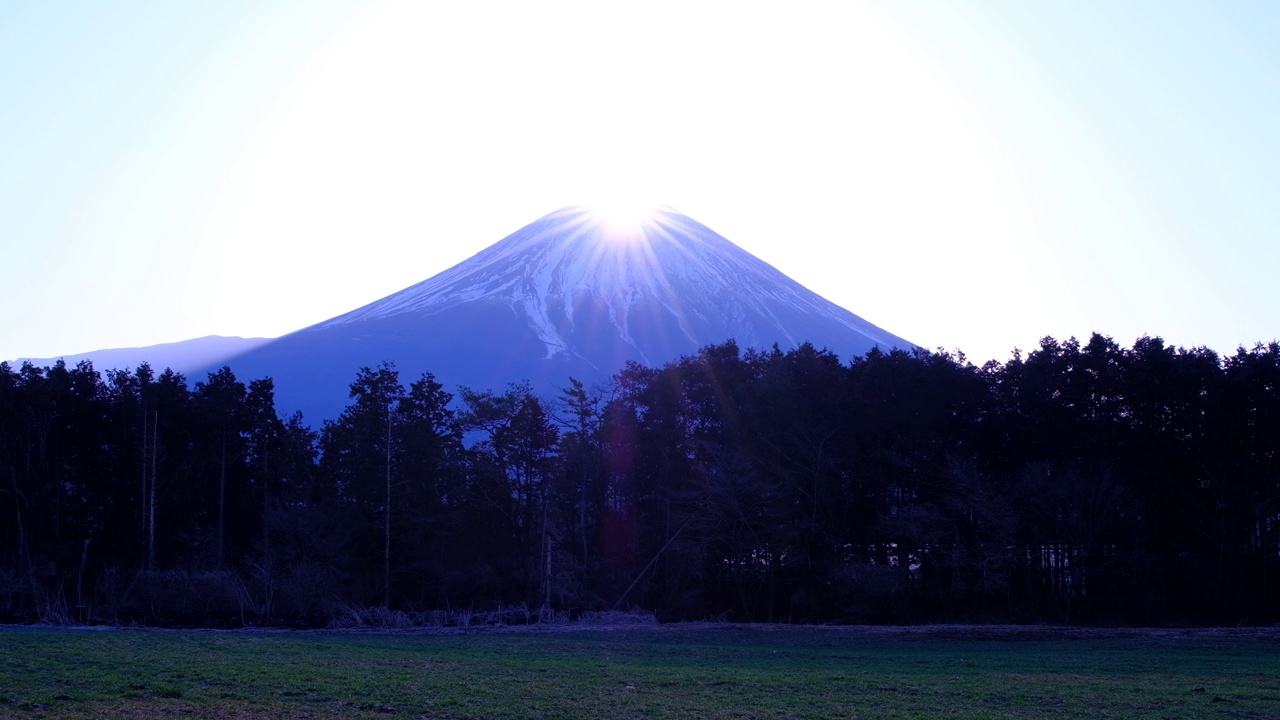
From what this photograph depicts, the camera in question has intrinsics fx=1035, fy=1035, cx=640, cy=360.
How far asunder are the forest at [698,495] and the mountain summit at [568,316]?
71.2 meters

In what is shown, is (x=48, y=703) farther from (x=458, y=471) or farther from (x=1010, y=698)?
(x=458, y=471)


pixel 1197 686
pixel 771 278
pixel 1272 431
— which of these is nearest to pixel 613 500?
pixel 1272 431

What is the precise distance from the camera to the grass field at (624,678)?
472 inches

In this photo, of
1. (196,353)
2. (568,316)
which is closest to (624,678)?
(568,316)

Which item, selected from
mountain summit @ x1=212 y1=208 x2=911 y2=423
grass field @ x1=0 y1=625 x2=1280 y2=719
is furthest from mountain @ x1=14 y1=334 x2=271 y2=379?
grass field @ x1=0 y1=625 x2=1280 y2=719

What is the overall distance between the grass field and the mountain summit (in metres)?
92.5

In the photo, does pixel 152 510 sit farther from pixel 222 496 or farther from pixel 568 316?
pixel 568 316

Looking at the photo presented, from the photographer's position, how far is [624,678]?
15555 mm

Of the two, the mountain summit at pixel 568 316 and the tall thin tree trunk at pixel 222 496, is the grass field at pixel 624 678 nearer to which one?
the tall thin tree trunk at pixel 222 496

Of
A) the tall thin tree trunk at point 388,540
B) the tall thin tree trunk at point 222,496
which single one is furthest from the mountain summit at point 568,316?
the tall thin tree trunk at point 388,540

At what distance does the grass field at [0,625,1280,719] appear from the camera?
12.0 m

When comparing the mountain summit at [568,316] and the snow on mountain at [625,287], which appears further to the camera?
the snow on mountain at [625,287]

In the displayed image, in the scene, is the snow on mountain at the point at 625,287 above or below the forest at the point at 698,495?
above

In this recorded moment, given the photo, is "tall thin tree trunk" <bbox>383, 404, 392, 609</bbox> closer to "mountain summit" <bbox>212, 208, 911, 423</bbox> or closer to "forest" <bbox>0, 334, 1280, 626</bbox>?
"forest" <bbox>0, 334, 1280, 626</bbox>
